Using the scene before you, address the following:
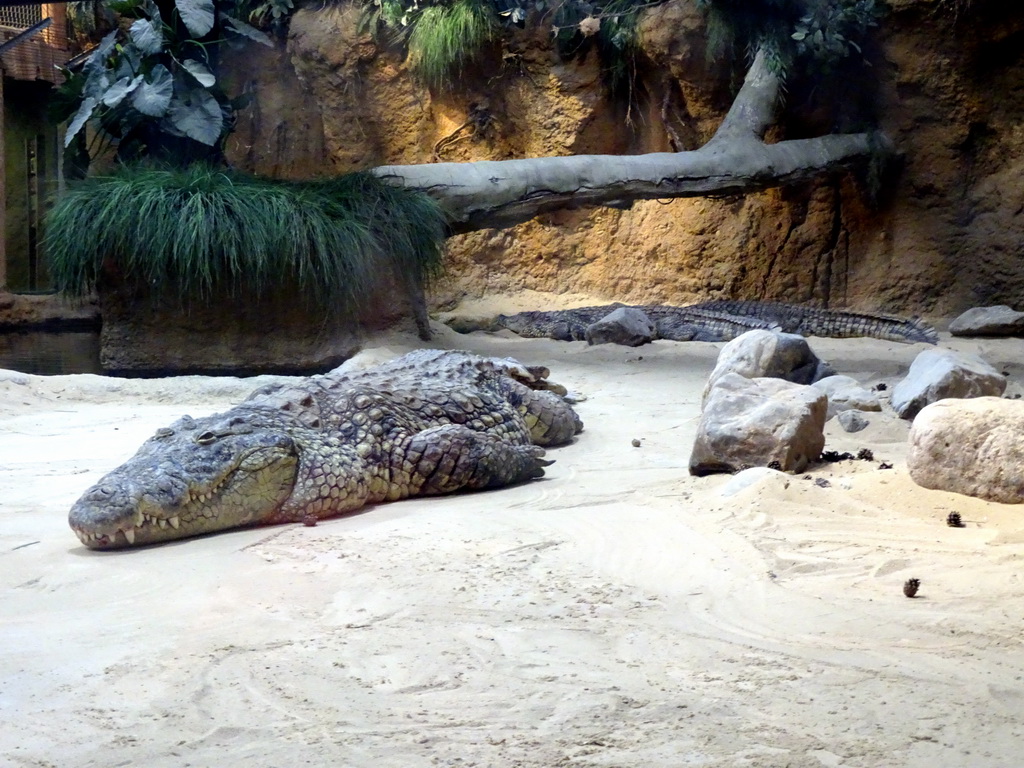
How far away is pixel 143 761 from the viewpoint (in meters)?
1.83

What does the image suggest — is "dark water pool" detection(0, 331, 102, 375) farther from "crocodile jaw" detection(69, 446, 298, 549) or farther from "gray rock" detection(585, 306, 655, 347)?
"crocodile jaw" detection(69, 446, 298, 549)

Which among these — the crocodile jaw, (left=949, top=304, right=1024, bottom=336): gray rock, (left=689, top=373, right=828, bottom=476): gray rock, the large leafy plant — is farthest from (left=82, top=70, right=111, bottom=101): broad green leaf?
(left=949, top=304, right=1024, bottom=336): gray rock

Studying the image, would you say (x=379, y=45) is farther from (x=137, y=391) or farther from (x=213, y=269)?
(x=137, y=391)

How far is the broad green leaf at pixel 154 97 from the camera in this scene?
8.95 m

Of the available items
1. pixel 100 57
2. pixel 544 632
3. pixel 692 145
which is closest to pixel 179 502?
pixel 544 632

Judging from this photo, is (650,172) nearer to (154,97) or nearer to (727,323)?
(727,323)

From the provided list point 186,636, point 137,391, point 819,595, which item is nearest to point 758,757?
point 819,595

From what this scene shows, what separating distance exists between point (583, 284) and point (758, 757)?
34.7 feet

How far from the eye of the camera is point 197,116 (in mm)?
9125

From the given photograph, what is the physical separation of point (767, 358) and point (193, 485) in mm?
3049

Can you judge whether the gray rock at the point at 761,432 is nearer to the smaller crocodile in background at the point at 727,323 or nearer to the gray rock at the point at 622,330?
the gray rock at the point at 622,330

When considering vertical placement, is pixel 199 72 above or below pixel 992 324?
above

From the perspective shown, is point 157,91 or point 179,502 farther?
point 157,91

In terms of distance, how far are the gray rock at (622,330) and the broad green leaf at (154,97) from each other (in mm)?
4032
